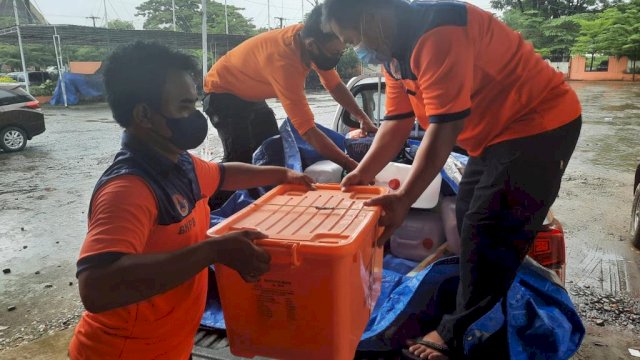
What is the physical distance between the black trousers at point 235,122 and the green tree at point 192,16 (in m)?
39.7

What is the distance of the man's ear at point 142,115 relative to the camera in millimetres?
1361

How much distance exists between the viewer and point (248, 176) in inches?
76.1

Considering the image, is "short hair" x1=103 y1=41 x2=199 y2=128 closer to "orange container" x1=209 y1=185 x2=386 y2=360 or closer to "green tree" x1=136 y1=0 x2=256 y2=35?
"orange container" x1=209 y1=185 x2=386 y2=360

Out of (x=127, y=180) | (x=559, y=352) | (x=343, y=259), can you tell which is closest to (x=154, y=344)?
(x=127, y=180)

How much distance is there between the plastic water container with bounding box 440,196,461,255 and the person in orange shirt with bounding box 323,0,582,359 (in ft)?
2.05

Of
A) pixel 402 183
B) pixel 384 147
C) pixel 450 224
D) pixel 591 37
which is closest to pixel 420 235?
pixel 450 224

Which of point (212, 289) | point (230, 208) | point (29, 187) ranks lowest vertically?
point (29, 187)

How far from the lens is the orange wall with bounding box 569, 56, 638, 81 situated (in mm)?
29598

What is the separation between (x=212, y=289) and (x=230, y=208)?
52 centimetres

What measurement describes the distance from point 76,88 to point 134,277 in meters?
24.1

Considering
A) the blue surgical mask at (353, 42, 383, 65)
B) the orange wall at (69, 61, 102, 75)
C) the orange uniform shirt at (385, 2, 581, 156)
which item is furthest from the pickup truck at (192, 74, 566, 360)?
the orange wall at (69, 61, 102, 75)

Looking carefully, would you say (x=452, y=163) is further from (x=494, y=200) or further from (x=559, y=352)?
(x=559, y=352)

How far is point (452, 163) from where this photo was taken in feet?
8.70

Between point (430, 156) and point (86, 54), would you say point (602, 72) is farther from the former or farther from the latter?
point (86, 54)
